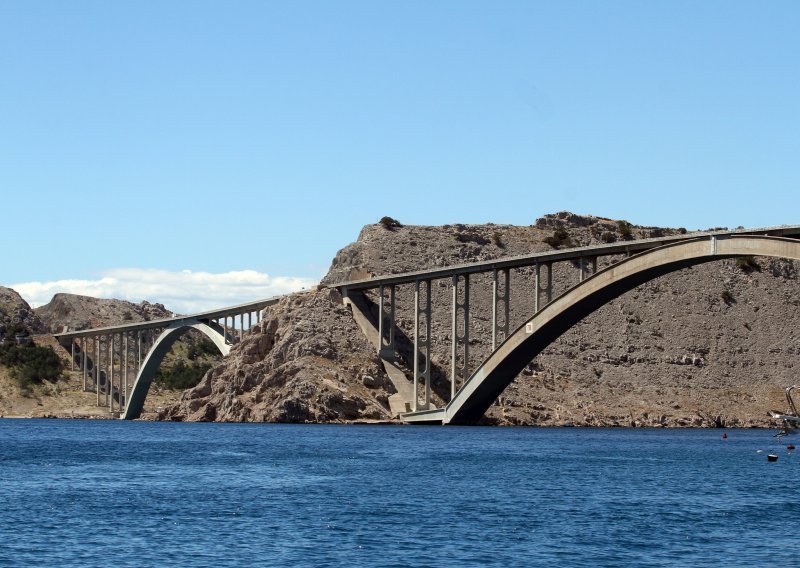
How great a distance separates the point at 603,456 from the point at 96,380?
9602 cm

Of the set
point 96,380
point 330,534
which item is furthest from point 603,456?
point 96,380

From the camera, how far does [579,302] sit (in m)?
88.4

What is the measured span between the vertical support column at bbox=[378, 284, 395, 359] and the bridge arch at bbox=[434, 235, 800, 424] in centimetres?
768

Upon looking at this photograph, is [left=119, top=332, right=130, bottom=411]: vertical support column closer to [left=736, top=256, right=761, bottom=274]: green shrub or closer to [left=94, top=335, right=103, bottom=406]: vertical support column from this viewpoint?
[left=94, top=335, right=103, bottom=406]: vertical support column

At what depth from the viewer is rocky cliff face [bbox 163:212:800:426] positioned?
10606 cm

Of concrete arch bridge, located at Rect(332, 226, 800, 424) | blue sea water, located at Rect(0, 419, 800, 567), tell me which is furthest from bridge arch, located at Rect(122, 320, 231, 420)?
blue sea water, located at Rect(0, 419, 800, 567)

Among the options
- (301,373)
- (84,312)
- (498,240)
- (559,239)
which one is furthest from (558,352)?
(84,312)

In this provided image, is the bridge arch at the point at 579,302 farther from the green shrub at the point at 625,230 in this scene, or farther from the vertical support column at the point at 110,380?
the vertical support column at the point at 110,380

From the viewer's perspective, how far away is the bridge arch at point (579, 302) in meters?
75.5

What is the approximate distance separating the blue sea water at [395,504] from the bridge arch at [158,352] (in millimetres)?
46196

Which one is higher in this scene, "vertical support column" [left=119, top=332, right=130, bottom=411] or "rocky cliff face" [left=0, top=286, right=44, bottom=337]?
"rocky cliff face" [left=0, top=286, right=44, bottom=337]

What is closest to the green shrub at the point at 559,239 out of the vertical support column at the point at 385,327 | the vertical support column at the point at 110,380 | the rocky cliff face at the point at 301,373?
the vertical support column at the point at 385,327

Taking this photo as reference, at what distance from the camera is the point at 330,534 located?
37094 mm

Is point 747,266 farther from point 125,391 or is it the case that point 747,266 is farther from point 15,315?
point 15,315
